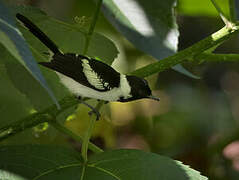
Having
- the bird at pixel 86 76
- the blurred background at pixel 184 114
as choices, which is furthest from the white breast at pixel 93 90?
the blurred background at pixel 184 114

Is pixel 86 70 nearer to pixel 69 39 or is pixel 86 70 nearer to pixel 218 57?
pixel 69 39

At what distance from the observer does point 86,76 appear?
1023 mm

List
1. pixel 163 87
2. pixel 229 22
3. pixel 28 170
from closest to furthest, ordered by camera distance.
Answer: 1. pixel 28 170
2. pixel 229 22
3. pixel 163 87

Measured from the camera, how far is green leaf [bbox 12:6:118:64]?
1.07 meters

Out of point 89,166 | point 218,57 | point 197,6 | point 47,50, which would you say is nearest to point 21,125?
point 89,166

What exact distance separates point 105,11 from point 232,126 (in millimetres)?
1184

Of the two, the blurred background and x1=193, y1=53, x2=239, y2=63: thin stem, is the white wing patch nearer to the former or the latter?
x1=193, y1=53, x2=239, y2=63: thin stem

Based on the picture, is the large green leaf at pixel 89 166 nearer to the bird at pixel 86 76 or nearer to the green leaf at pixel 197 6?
the bird at pixel 86 76

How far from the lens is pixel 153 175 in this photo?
79 cm

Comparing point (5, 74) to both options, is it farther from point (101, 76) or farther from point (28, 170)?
point (28, 170)

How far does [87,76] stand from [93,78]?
1cm

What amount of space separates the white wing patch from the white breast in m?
0.01

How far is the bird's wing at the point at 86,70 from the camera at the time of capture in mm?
982

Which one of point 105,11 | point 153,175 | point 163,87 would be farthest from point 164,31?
point 163,87
